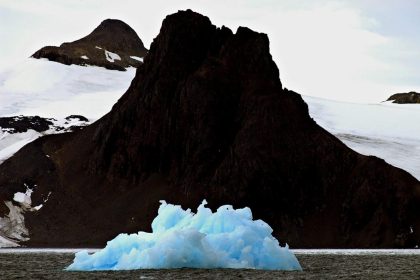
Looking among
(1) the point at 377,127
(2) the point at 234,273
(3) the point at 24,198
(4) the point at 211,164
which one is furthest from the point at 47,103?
(2) the point at 234,273

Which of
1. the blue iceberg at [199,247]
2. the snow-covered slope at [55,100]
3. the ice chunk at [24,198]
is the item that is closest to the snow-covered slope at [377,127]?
the snow-covered slope at [55,100]

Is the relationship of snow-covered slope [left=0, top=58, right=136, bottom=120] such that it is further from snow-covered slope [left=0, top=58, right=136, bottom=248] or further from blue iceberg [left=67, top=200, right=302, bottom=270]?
blue iceberg [left=67, top=200, right=302, bottom=270]

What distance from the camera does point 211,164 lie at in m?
112

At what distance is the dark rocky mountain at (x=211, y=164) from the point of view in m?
103

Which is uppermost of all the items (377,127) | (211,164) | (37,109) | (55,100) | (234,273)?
(55,100)

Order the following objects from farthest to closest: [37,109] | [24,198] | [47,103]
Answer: [47,103]
[37,109]
[24,198]

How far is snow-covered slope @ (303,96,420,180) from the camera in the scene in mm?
128750

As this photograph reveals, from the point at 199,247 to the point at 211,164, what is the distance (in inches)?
2536

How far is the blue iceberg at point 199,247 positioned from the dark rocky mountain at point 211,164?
48.0m

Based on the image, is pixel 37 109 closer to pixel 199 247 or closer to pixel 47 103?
pixel 47 103

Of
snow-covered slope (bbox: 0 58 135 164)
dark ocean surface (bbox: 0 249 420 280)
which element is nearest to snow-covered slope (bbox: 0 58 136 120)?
snow-covered slope (bbox: 0 58 135 164)

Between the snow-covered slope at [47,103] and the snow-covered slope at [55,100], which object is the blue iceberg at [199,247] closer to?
the snow-covered slope at [47,103]

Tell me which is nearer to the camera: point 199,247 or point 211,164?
point 199,247

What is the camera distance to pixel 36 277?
46.4 meters
